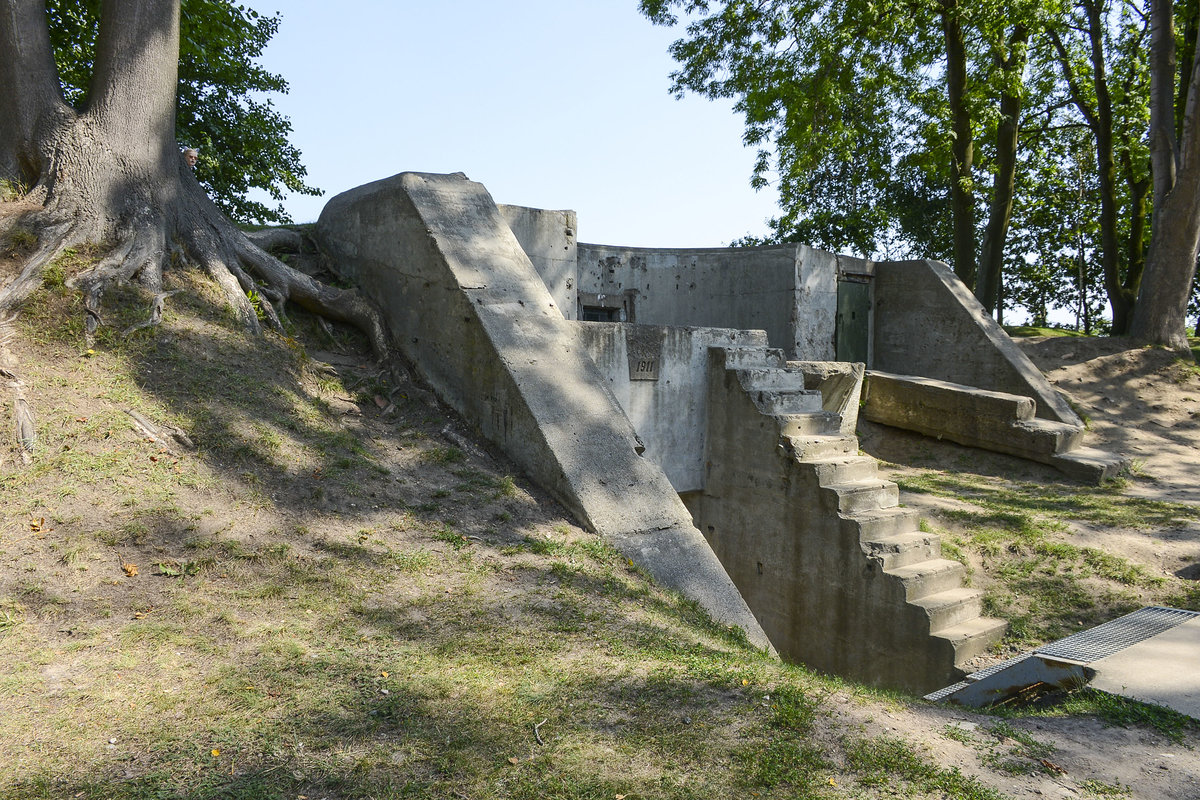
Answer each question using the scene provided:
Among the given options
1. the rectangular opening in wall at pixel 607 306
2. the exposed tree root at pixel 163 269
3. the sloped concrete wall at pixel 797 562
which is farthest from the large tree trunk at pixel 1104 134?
the exposed tree root at pixel 163 269

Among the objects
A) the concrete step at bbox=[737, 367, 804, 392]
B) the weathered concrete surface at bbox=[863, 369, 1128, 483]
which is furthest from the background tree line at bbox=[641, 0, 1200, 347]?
the concrete step at bbox=[737, 367, 804, 392]

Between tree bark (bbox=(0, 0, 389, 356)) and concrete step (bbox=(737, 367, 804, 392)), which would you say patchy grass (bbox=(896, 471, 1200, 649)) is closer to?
concrete step (bbox=(737, 367, 804, 392))

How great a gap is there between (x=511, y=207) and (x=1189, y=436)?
10.3 meters

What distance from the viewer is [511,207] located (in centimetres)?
867

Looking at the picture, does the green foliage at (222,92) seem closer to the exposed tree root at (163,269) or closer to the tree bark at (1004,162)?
the exposed tree root at (163,269)

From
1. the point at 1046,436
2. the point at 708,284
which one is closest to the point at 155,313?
the point at 708,284

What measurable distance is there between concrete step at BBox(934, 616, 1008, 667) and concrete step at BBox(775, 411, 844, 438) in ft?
6.18

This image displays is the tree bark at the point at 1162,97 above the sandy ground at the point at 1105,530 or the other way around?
above

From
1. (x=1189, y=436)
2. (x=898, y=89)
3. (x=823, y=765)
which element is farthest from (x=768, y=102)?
(x=823, y=765)

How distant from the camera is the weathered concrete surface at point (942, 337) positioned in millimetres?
11555

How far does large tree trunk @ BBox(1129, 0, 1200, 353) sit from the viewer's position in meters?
13.3

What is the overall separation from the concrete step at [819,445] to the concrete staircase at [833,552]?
11 millimetres

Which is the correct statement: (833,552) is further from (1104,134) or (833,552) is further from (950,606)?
(1104,134)

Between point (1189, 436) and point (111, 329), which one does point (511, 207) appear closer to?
point (111, 329)
